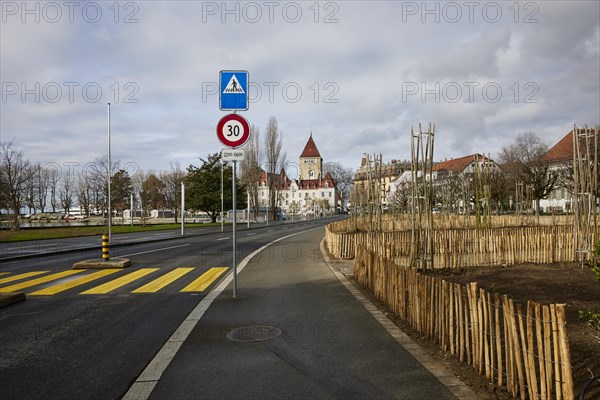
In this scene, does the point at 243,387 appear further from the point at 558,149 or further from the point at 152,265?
the point at 558,149

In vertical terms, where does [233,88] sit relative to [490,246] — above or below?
above

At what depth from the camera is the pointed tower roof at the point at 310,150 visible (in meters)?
143

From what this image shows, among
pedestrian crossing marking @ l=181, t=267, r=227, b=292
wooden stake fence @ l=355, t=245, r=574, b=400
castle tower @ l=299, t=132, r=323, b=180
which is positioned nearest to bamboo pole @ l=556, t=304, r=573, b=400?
wooden stake fence @ l=355, t=245, r=574, b=400

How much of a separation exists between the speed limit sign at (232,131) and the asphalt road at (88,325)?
3.08m

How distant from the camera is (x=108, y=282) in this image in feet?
34.4

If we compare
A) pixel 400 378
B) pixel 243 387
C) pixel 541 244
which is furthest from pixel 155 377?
pixel 541 244

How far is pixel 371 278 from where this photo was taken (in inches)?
347

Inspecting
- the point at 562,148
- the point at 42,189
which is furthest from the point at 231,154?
the point at 42,189

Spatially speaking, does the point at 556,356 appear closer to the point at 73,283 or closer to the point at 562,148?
the point at 73,283

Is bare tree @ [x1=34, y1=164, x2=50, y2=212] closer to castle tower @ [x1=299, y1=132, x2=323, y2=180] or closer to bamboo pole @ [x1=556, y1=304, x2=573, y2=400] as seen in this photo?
castle tower @ [x1=299, y1=132, x2=323, y2=180]

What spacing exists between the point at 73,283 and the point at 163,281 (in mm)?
2048

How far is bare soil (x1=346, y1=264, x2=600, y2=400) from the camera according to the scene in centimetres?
432

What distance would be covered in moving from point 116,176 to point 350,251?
70.5 metres

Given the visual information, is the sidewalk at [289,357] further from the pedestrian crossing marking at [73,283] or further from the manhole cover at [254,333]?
the pedestrian crossing marking at [73,283]
